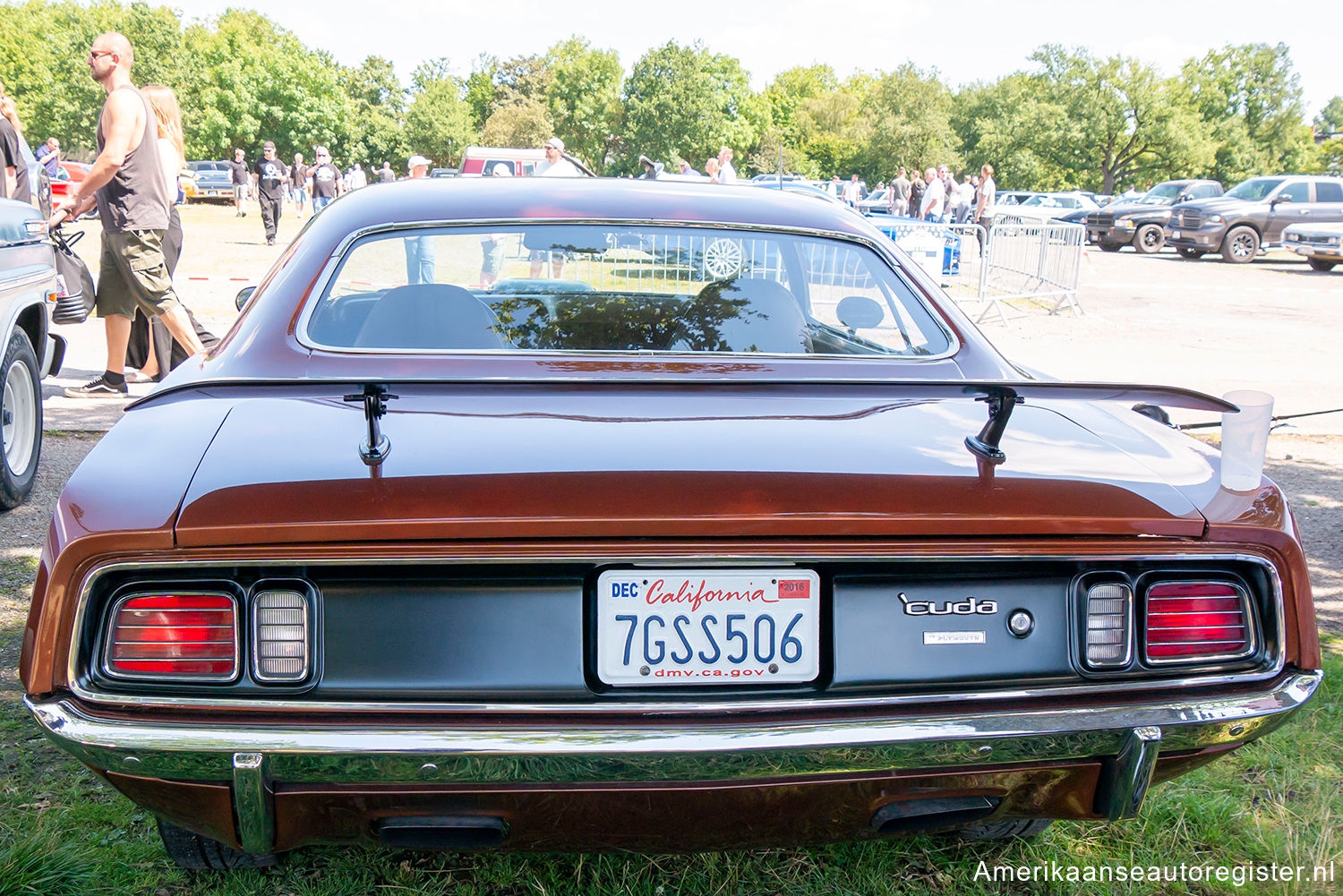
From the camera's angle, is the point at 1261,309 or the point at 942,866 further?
the point at 1261,309

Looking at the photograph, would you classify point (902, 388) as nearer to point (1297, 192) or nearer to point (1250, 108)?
point (1297, 192)

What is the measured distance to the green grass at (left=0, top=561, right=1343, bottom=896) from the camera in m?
2.37

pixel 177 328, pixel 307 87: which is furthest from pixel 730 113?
pixel 177 328

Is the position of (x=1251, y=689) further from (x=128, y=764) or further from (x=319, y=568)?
(x=128, y=764)

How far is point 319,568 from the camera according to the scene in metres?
1.72

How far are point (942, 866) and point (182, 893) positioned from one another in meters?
1.69

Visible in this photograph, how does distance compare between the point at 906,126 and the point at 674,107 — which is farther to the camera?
the point at 906,126

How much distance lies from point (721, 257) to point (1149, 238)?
27.1m

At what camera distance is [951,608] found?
1.83 metres

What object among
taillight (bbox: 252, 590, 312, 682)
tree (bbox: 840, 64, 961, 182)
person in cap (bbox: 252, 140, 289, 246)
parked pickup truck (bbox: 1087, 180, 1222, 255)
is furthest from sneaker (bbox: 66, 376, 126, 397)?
tree (bbox: 840, 64, 961, 182)

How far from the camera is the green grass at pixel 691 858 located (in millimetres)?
2367

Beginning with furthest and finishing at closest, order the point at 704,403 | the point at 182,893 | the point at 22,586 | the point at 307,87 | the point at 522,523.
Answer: the point at 307,87
the point at 22,586
the point at 182,893
the point at 704,403
the point at 522,523

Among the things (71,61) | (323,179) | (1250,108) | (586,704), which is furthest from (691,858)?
(1250,108)

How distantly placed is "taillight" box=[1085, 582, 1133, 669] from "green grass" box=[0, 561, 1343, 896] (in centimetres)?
Result: 85
